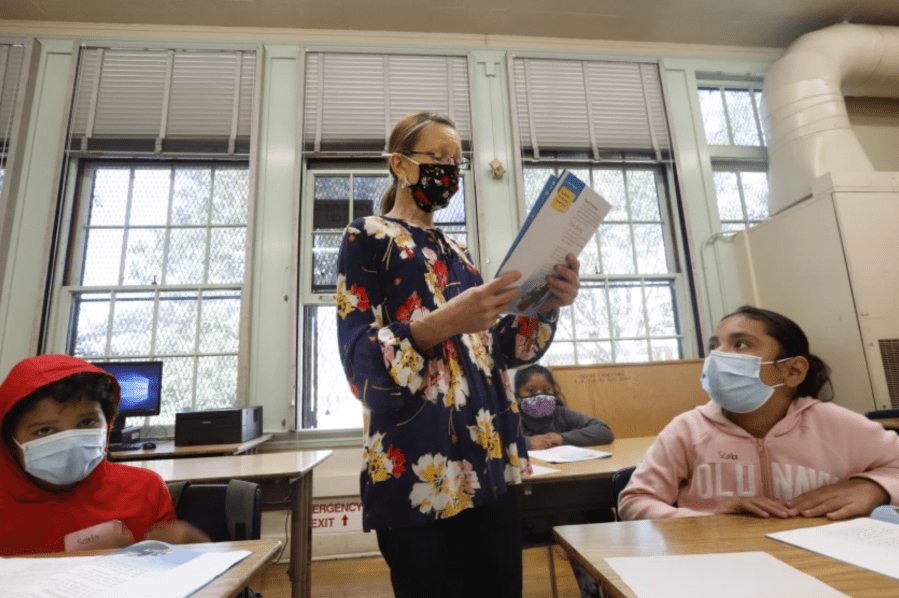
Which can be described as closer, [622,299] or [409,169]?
[409,169]

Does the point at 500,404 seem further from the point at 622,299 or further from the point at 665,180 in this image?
the point at 665,180

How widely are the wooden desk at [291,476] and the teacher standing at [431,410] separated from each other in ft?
3.86

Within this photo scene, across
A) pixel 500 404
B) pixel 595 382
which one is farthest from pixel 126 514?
pixel 595 382

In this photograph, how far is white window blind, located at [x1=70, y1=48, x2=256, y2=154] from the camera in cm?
337

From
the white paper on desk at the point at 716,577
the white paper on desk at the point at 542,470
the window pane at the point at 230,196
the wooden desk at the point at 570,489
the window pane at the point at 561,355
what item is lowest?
the wooden desk at the point at 570,489

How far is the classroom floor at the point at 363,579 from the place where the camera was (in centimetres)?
223

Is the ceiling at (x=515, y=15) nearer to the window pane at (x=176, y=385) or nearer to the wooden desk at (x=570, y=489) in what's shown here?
the window pane at (x=176, y=385)

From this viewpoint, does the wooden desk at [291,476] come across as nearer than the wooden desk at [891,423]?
Yes

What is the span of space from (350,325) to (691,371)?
306cm

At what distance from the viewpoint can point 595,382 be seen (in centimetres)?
312

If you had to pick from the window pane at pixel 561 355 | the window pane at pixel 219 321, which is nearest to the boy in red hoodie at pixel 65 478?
the window pane at pixel 219 321

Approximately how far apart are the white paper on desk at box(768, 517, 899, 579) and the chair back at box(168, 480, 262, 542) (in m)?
1.11

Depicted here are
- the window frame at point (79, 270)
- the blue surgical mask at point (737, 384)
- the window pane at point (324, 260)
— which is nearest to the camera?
the blue surgical mask at point (737, 384)

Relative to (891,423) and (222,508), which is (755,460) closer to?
(222,508)
